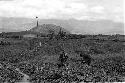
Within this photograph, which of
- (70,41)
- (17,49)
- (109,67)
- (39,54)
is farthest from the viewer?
(70,41)

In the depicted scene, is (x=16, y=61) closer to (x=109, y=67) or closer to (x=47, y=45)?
(x=47, y=45)

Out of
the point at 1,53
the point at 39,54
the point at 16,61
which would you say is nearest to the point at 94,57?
the point at 39,54

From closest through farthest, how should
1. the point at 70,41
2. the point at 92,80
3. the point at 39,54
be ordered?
the point at 92,80 → the point at 39,54 → the point at 70,41

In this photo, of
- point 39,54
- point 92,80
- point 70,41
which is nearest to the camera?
point 92,80

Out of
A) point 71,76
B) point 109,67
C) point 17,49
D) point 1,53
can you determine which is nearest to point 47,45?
point 17,49

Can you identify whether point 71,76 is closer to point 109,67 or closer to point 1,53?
point 109,67

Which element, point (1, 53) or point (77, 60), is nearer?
point (77, 60)
